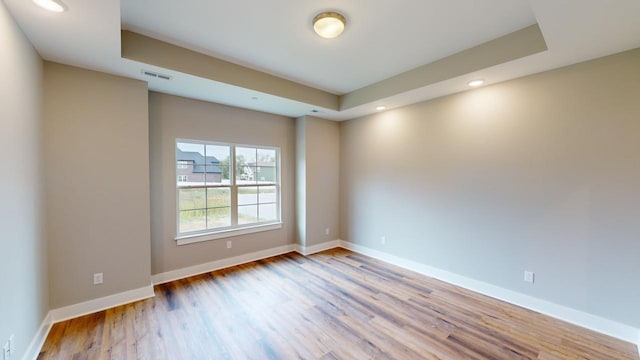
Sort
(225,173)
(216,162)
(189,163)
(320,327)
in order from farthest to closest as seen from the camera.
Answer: (225,173)
(216,162)
(189,163)
(320,327)

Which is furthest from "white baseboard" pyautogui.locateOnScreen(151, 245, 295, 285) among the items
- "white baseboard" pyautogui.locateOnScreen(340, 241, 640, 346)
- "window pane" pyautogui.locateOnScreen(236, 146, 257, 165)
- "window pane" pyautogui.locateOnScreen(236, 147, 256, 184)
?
"white baseboard" pyautogui.locateOnScreen(340, 241, 640, 346)

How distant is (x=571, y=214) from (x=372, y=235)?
8.65 feet

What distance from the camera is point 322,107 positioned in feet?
13.6

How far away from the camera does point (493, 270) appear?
3.09 m

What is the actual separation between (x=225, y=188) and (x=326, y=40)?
273 cm

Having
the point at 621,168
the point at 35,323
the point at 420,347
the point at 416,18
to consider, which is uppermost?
the point at 416,18

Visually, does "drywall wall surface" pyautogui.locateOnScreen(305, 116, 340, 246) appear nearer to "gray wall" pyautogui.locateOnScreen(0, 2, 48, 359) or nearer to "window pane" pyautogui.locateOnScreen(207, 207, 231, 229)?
"window pane" pyautogui.locateOnScreen(207, 207, 231, 229)

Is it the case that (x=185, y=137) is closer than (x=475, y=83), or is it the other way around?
(x=475, y=83)

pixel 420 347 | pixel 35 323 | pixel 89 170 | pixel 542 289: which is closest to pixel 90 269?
pixel 35 323

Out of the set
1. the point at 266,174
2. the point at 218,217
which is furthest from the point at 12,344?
the point at 266,174

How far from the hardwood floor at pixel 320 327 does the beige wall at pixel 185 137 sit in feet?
1.52

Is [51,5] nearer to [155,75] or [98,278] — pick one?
[155,75]

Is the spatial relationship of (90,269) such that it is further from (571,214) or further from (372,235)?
(571,214)

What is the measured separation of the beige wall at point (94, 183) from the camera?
2514mm
